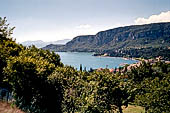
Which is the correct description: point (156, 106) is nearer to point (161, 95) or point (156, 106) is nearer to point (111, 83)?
Answer: point (161, 95)

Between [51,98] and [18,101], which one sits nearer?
[18,101]

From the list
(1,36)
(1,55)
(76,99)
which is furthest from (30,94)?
(1,36)

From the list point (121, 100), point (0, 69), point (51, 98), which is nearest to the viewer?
point (121, 100)

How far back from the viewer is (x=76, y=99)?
19.4m

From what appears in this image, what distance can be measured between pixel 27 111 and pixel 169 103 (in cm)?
1593

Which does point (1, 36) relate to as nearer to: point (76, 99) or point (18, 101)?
point (18, 101)

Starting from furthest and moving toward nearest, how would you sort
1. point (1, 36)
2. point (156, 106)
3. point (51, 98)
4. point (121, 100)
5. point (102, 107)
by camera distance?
point (1, 36) → point (51, 98) → point (156, 106) → point (121, 100) → point (102, 107)

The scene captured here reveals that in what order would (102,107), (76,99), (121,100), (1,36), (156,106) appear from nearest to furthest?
1. (102,107)
2. (121,100)
3. (76,99)
4. (156,106)
5. (1,36)

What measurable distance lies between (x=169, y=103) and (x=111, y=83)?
7714 millimetres

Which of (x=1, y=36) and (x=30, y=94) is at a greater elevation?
(x=1, y=36)

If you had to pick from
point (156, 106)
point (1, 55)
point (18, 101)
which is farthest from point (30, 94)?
point (156, 106)

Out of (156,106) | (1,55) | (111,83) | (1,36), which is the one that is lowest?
(156,106)

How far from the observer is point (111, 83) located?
17906 millimetres

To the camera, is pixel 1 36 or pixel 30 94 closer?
pixel 30 94
